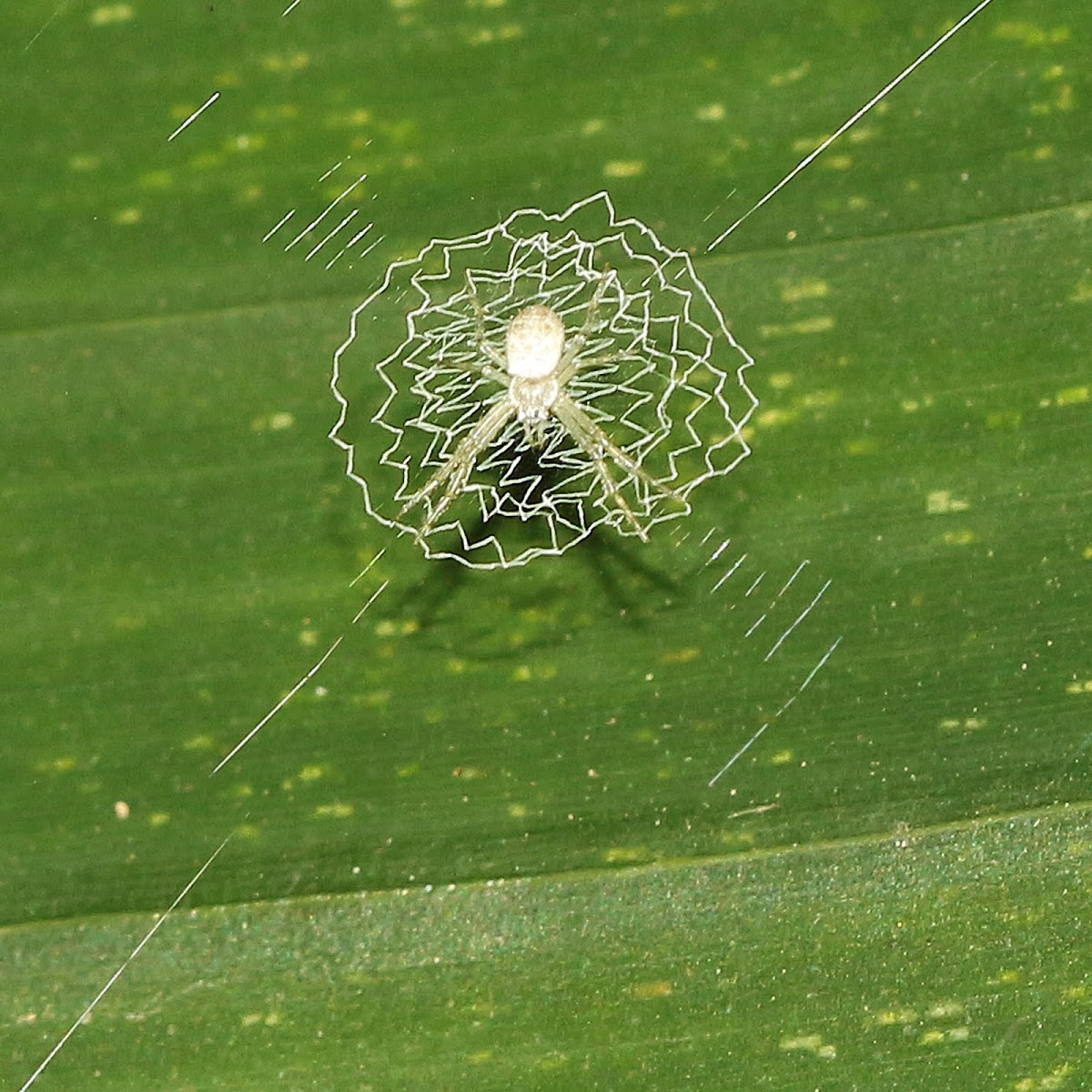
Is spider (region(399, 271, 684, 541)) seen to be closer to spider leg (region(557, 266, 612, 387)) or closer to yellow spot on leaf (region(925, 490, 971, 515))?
spider leg (region(557, 266, 612, 387))

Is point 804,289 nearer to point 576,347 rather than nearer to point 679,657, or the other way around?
point 576,347

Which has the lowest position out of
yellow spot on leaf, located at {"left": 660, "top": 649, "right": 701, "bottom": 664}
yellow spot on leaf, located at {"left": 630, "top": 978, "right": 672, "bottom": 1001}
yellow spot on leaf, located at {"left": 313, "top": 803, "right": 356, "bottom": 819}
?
yellow spot on leaf, located at {"left": 630, "top": 978, "right": 672, "bottom": 1001}

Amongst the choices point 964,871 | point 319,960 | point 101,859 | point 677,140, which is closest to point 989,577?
point 964,871

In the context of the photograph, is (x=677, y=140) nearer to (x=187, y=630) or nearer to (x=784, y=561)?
(x=784, y=561)

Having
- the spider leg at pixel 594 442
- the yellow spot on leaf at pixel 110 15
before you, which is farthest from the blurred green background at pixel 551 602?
the spider leg at pixel 594 442

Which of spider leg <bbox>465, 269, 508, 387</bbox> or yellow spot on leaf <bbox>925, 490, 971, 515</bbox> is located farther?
yellow spot on leaf <bbox>925, 490, 971, 515</bbox>

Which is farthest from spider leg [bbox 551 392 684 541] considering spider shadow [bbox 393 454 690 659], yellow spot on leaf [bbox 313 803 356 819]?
yellow spot on leaf [bbox 313 803 356 819]

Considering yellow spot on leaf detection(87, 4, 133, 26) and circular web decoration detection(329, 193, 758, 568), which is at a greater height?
yellow spot on leaf detection(87, 4, 133, 26)
